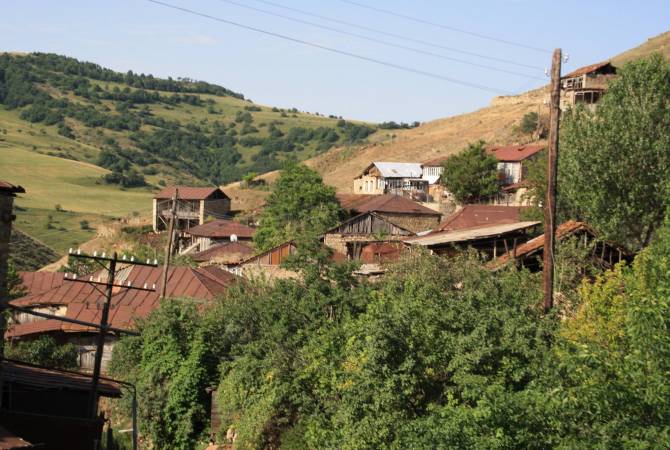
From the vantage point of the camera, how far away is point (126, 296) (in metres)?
37.2

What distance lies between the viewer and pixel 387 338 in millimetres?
18438

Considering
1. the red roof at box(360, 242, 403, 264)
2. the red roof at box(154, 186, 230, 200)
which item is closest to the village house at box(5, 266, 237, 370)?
the red roof at box(360, 242, 403, 264)

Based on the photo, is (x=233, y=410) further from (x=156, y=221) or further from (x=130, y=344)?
(x=156, y=221)

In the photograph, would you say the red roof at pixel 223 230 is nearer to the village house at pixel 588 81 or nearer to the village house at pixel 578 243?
the village house at pixel 588 81

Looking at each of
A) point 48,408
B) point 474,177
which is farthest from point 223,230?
point 48,408

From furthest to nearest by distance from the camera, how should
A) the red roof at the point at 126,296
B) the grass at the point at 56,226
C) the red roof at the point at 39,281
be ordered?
the grass at the point at 56,226 < the red roof at the point at 39,281 < the red roof at the point at 126,296

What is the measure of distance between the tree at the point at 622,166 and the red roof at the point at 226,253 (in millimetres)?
23859

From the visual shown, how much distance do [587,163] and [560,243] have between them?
7194 mm

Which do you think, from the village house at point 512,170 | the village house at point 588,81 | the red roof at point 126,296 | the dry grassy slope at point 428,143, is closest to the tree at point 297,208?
the village house at point 512,170

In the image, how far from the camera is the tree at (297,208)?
54.2m

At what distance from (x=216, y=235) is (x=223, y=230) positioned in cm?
122

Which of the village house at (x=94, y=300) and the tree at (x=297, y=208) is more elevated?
the tree at (x=297, y=208)

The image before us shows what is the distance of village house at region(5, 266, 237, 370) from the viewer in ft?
114

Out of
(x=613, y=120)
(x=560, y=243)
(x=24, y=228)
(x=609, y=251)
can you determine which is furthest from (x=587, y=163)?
(x=24, y=228)
